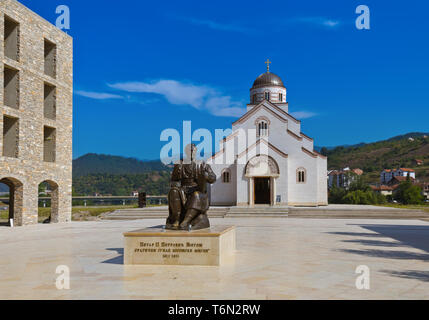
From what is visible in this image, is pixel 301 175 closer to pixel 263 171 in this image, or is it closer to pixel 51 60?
pixel 263 171

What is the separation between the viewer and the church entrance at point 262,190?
33.4 m

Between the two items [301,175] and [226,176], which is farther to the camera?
[226,176]

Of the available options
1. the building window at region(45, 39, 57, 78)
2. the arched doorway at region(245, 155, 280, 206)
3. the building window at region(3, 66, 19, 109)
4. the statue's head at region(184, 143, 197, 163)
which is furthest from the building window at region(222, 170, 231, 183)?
the statue's head at region(184, 143, 197, 163)

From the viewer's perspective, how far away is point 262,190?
3356cm

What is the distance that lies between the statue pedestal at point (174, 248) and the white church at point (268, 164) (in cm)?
2222

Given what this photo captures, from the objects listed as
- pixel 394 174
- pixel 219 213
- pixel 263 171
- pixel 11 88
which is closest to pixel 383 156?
pixel 394 174

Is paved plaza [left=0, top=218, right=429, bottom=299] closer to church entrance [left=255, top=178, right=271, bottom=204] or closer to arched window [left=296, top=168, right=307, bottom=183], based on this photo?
arched window [left=296, top=168, right=307, bottom=183]

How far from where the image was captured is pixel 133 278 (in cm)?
737

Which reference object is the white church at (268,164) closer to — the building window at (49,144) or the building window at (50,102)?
the building window at (49,144)

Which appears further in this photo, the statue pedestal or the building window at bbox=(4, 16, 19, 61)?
the building window at bbox=(4, 16, 19, 61)

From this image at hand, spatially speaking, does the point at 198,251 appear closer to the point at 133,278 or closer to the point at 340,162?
the point at 133,278

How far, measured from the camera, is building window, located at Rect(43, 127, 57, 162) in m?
23.3

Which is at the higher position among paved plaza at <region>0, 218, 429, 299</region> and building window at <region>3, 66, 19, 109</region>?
building window at <region>3, 66, 19, 109</region>

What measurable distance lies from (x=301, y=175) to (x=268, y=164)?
3.14m
